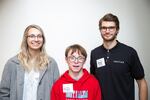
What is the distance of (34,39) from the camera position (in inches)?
102

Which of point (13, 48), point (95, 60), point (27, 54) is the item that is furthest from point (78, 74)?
point (13, 48)

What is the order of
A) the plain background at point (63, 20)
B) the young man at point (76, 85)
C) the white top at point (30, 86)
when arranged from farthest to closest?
the plain background at point (63, 20)
the white top at point (30, 86)
the young man at point (76, 85)

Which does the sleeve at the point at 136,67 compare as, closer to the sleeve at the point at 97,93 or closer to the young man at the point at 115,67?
the young man at the point at 115,67

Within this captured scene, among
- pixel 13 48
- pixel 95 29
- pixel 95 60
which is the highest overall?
pixel 95 29

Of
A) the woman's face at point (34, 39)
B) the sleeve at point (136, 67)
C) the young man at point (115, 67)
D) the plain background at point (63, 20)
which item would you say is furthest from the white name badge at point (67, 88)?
the plain background at point (63, 20)

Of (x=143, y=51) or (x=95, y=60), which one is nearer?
(x=95, y=60)

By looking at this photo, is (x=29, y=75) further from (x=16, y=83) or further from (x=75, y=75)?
(x=75, y=75)

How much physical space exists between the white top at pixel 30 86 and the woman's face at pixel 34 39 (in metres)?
0.29

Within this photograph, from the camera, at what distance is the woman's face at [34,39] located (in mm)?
2590

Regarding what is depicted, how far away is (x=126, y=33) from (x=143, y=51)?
358 mm

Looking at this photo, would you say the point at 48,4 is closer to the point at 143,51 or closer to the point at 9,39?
the point at 9,39

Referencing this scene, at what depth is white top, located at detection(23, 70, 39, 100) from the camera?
258 cm

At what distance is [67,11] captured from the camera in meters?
3.41

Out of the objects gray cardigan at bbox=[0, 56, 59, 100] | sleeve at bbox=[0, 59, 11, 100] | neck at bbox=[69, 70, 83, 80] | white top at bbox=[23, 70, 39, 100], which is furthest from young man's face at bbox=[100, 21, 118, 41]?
sleeve at bbox=[0, 59, 11, 100]
